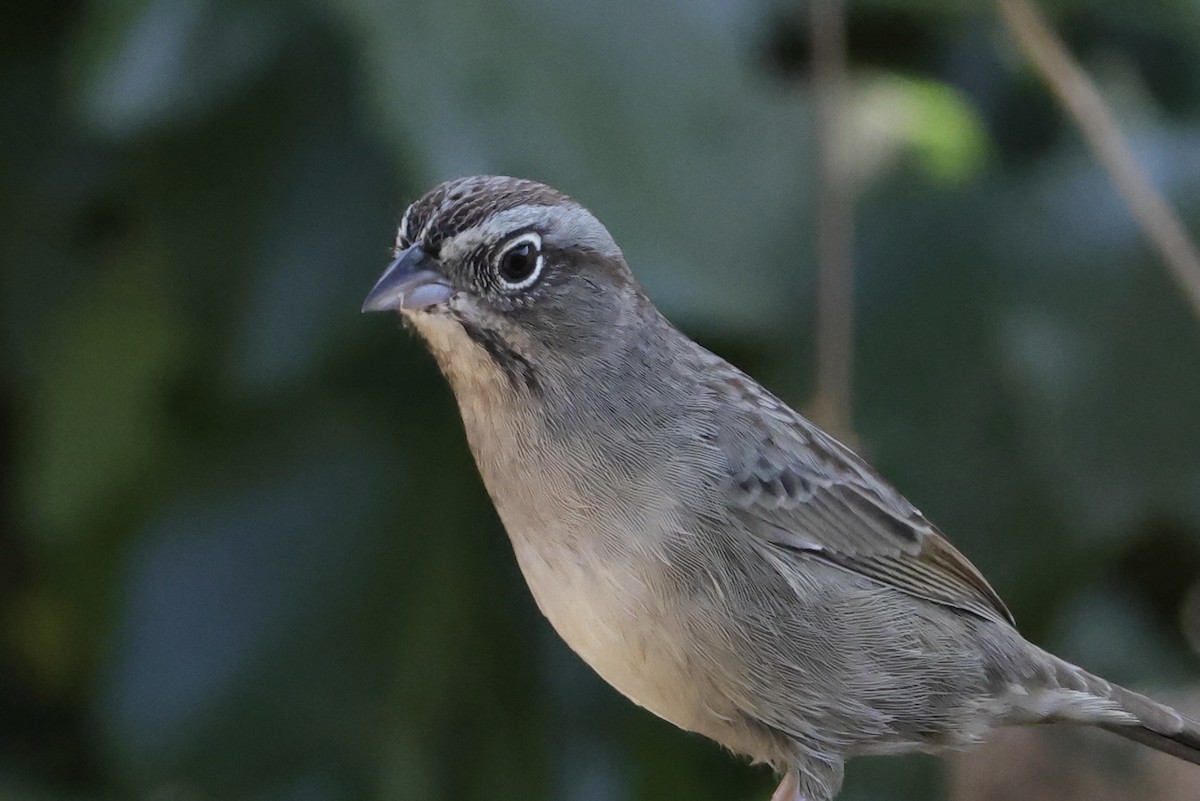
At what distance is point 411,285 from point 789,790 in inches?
40.3

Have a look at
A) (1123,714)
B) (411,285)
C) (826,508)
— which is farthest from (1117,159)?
(411,285)

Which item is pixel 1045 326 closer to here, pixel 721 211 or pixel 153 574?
pixel 721 211

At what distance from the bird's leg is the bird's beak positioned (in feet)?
3.18

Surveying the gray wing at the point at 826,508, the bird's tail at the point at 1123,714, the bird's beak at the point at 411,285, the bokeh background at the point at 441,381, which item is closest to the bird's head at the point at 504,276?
the bird's beak at the point at 411,285

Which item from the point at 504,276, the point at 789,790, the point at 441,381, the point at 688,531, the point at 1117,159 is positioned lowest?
the point at 789,790

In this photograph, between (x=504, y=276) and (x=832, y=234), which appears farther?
(x=832, y=234)

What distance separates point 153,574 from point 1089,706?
2052mm

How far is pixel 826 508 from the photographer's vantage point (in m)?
2.55

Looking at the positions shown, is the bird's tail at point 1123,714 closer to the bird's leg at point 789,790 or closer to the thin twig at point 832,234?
the bird's leg at point 789,790

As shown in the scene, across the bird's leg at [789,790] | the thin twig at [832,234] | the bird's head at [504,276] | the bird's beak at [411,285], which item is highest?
the thin twig at [832,234]

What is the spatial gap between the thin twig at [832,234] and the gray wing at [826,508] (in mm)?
371

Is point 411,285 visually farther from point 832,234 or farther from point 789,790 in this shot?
point 832,234

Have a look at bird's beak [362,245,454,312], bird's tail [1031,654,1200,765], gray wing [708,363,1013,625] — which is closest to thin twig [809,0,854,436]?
gray wing [708,363,1013,625]

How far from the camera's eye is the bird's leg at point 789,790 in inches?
94.7
